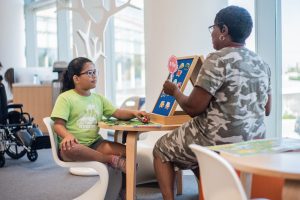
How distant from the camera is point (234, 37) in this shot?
206cm

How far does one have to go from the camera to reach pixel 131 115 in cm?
259

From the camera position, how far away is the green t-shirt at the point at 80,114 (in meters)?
2.49

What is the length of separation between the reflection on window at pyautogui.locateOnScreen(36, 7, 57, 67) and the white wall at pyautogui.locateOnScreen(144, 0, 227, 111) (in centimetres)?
432

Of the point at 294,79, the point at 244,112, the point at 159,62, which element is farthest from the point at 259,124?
the point at 159,62

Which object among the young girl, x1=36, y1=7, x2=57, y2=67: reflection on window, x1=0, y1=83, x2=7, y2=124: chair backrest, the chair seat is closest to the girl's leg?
the young girl

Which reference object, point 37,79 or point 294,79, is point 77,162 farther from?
point 37,79

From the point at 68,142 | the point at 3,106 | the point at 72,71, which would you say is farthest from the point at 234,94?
the point at 3,106

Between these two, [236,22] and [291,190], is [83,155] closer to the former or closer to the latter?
[236,22]

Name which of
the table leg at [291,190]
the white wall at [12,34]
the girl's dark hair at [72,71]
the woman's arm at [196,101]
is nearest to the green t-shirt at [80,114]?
the girl's dark hair at [72,71]

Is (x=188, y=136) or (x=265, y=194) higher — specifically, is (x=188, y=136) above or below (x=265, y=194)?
above

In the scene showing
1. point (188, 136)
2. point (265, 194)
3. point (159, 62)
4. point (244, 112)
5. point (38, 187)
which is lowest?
point (38, 187)

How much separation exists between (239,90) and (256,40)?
61.5 inches

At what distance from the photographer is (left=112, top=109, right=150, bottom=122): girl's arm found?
2489 mm

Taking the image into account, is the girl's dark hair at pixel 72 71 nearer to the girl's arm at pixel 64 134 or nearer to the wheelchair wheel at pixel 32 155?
the girl's arm at pixel 64 134
